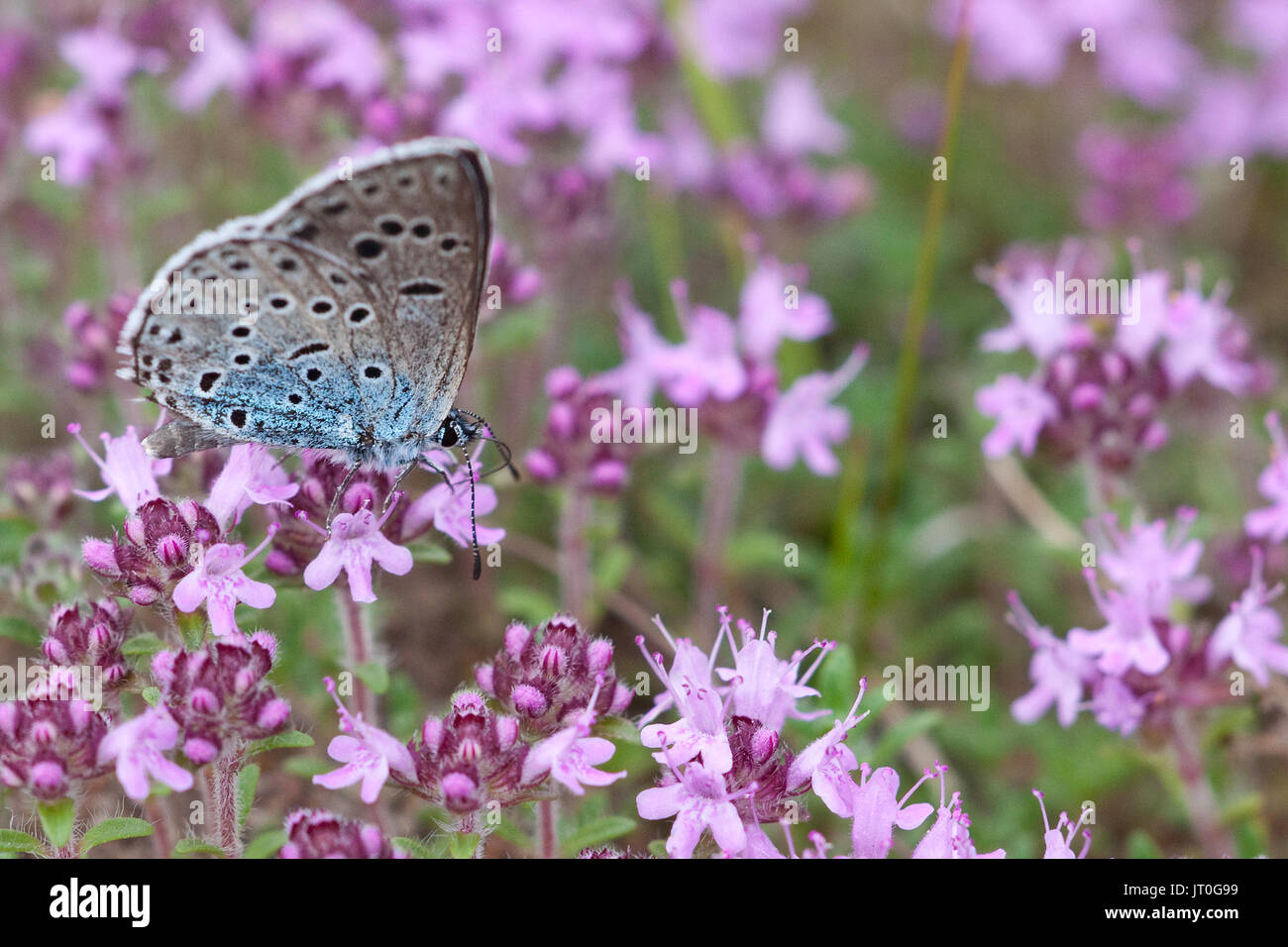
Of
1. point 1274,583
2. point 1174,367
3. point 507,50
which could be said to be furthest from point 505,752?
point 507,50

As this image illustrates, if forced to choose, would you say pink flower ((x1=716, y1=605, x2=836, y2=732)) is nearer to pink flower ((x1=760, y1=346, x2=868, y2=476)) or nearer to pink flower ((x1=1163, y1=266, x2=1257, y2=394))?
pink flower ((x1=760, y1=346, x2=868, y2=476))

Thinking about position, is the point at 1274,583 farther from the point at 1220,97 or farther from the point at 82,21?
the point at 82,21

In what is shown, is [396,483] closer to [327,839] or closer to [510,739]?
[510,739]

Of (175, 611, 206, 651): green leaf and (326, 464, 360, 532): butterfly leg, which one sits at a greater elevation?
(326, 464, 360, 532): butterfly leg

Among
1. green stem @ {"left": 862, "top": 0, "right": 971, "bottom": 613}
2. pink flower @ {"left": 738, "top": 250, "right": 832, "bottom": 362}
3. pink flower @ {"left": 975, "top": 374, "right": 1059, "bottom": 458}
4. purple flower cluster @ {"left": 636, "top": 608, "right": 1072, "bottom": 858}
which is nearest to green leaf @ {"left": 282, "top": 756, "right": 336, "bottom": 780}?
purple flower cluster @ {"left": 636, "top": 608, "right": 1072, "bottom": 858}

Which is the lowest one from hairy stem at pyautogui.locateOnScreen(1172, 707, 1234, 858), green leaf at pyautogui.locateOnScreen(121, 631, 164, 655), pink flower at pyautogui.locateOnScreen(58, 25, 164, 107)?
hairy stem at pyautogui.locateOnScreen(1172, 707, 1234, 858)

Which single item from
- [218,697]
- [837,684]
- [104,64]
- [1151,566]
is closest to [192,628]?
[218,697]

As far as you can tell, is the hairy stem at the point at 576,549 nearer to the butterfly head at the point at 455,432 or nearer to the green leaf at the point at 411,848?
the butterfly head at the point at 455,432
